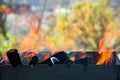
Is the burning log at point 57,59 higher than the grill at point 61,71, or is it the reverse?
the burning log at point 57,59

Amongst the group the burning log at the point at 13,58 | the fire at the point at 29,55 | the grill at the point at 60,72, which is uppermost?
the burning log at the point at 13,58

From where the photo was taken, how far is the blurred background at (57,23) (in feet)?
8.28

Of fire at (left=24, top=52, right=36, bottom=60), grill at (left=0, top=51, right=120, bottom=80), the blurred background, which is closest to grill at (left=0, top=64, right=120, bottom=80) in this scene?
grill at (left=0, top=51, right=120, bottom=80)

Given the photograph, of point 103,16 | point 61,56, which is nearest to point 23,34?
point 103,16

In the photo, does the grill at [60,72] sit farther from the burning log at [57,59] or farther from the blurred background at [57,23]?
the blurred background at [57,23]

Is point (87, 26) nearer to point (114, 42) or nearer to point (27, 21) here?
point (114, 42)

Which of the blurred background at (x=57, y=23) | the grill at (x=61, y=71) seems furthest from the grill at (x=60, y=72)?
the blurred background at (x=57, y=23)

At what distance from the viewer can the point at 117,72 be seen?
42.4 inches

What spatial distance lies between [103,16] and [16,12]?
89cm

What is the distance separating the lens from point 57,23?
2.55 meters

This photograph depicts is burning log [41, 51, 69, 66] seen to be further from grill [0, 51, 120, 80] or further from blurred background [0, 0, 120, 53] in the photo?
blurred background [0, 0, 120, 53]

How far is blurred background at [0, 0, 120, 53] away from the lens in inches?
99.3

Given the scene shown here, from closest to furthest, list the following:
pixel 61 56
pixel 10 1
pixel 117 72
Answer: pixel 117 72
pixel 61 56
pixel 10 1

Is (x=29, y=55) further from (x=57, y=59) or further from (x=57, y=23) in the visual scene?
(x=57, y=23)
